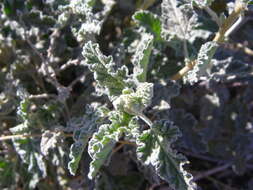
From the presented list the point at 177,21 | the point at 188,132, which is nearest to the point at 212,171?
the point at 188,132

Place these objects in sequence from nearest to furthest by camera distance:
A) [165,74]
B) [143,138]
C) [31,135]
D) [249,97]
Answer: [143,138] < [31,135] < [165,74] < [249,97]

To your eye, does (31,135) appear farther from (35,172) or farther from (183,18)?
(183,18)

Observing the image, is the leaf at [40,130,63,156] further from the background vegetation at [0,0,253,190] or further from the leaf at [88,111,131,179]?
the leaf at [88,111,131,179]

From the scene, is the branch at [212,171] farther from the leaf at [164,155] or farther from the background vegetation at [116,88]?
the leaf at [164,155]

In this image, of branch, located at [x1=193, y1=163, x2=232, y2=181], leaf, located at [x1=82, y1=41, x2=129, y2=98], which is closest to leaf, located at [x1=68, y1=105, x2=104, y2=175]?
leaf, located at [x1=82, y1=41, x2=129, y2=98]

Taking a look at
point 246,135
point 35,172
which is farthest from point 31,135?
point 246,135

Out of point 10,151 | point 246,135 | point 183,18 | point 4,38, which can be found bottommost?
point 246,135

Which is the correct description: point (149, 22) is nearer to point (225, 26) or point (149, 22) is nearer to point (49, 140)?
point (225, 26)
